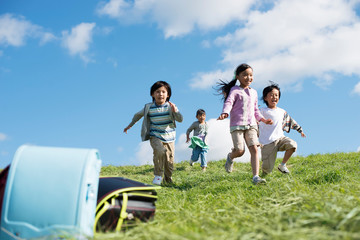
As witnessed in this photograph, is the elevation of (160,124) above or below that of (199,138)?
below

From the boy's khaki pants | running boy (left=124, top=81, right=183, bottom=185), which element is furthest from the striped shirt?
the boy's khaki pants

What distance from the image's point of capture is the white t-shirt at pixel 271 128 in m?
6.50

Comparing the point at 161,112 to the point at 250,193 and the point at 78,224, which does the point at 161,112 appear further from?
the point at 78,224

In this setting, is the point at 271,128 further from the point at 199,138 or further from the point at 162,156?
the point at 199,138

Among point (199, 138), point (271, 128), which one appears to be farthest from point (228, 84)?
point (199, 138)

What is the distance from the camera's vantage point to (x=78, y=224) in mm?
2568

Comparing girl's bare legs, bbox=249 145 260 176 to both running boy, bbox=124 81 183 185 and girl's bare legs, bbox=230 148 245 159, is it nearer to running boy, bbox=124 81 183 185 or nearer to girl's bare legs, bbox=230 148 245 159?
girl's bare legs, bbox=230 148 245 159

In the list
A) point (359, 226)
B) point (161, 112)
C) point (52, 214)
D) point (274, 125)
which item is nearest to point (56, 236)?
point (52, 214)

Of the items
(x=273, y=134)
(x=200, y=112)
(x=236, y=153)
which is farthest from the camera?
(x=200, y=112)

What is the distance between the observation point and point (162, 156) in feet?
21.2

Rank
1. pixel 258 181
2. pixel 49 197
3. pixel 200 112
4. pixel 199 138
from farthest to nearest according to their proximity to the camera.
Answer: pixel 200 112 → pixel 199 138 → pixel 258 181 → pixel 49 197

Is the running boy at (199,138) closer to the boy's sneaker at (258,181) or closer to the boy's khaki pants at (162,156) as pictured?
the boy's khaki pants at (162,156)

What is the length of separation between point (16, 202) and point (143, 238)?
1059 millimetres

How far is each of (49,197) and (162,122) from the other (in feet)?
12.9
